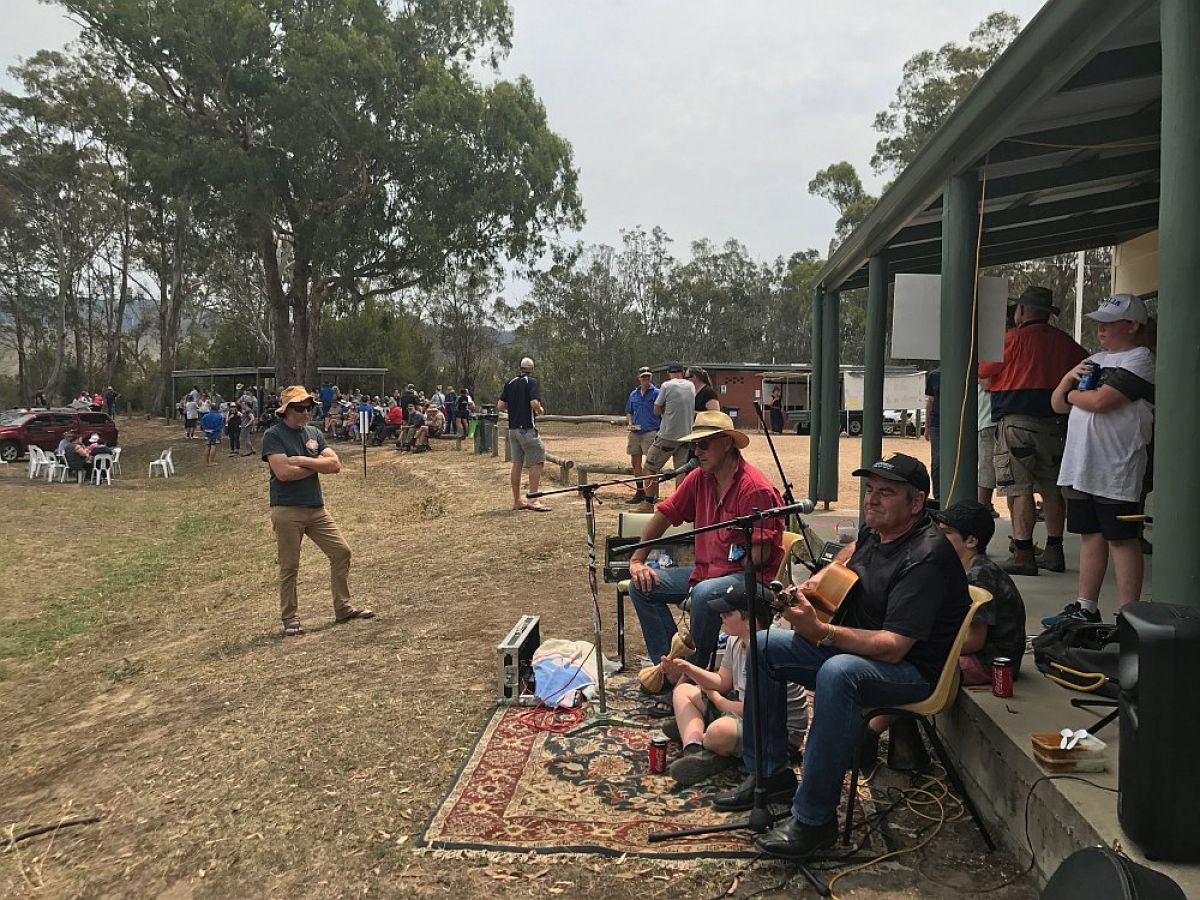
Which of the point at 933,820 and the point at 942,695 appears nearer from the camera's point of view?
the point at 942,695

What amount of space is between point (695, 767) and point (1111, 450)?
89.6 inches

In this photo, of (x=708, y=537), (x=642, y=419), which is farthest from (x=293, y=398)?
(x=642, y=419)

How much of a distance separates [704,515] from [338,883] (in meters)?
2.13

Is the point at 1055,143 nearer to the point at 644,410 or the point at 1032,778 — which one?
the point at 1032,778

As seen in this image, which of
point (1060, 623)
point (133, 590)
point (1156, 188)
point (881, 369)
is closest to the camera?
point (1060, 623)

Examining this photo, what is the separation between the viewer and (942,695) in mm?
2998

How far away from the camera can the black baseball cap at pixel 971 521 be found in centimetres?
361

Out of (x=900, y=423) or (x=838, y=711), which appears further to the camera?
(x=900, y=423)

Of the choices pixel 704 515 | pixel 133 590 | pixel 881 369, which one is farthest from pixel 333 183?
pixel 704 515

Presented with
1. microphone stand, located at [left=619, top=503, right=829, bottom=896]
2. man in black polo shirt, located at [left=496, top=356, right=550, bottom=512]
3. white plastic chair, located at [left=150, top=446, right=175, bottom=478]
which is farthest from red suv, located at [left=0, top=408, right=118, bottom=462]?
microphone stand, located at [left=619, top=503, right=829, bottom=896]

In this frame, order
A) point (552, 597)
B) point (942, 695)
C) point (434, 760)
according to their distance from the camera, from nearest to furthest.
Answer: point (942, 695) → point (434, 760) → point (552, 597)

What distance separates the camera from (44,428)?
958 inches

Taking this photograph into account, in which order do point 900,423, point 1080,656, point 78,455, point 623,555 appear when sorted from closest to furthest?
point 1080,656 → point 623,555 → point 78,455 → point 900,423

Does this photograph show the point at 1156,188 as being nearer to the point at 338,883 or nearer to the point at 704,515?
the point at 704,515
